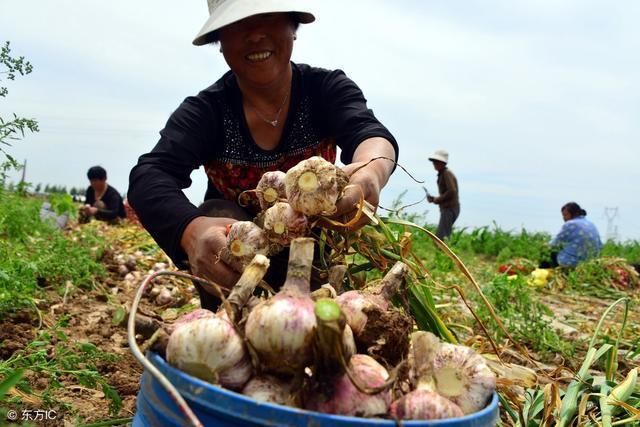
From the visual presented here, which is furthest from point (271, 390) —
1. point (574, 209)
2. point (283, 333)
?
point (574, 209)

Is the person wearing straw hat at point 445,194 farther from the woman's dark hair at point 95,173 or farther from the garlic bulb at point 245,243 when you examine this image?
the garlic bulb at point 245,243

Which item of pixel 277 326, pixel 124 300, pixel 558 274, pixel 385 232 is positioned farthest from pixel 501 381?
pixel 558 274

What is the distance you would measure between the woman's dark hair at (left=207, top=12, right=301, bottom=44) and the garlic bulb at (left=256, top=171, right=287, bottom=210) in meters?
0.90

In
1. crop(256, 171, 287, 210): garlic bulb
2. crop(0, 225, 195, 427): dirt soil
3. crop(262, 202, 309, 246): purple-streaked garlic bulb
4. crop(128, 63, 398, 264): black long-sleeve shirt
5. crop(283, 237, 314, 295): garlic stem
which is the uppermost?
crop(128, 63, 398, 264): black long-sleeve shirt

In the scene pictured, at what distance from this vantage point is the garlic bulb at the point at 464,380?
1.18 m

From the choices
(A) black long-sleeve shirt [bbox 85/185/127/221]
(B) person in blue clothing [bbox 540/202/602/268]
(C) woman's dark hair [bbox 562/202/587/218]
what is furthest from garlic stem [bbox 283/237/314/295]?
(C) woman's dark hair [bbox 562/202/587/218]

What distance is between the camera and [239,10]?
2.11 metres

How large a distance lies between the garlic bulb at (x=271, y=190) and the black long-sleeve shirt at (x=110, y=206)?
8.06 meters

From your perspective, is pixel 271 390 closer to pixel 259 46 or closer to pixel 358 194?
pixel 358 194

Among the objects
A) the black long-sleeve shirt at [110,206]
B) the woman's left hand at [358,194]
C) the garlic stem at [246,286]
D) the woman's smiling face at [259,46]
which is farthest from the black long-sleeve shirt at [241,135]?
the black long-sleeve shirt at [110,206]

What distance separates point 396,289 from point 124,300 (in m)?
3.06

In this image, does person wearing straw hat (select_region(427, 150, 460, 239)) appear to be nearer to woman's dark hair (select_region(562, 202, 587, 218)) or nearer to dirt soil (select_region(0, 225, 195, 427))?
woman's dark hair (select_region(562, 202, 587, 218))

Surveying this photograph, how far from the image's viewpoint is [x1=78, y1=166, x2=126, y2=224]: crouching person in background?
30.0 ft

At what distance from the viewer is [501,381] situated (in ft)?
5.70
